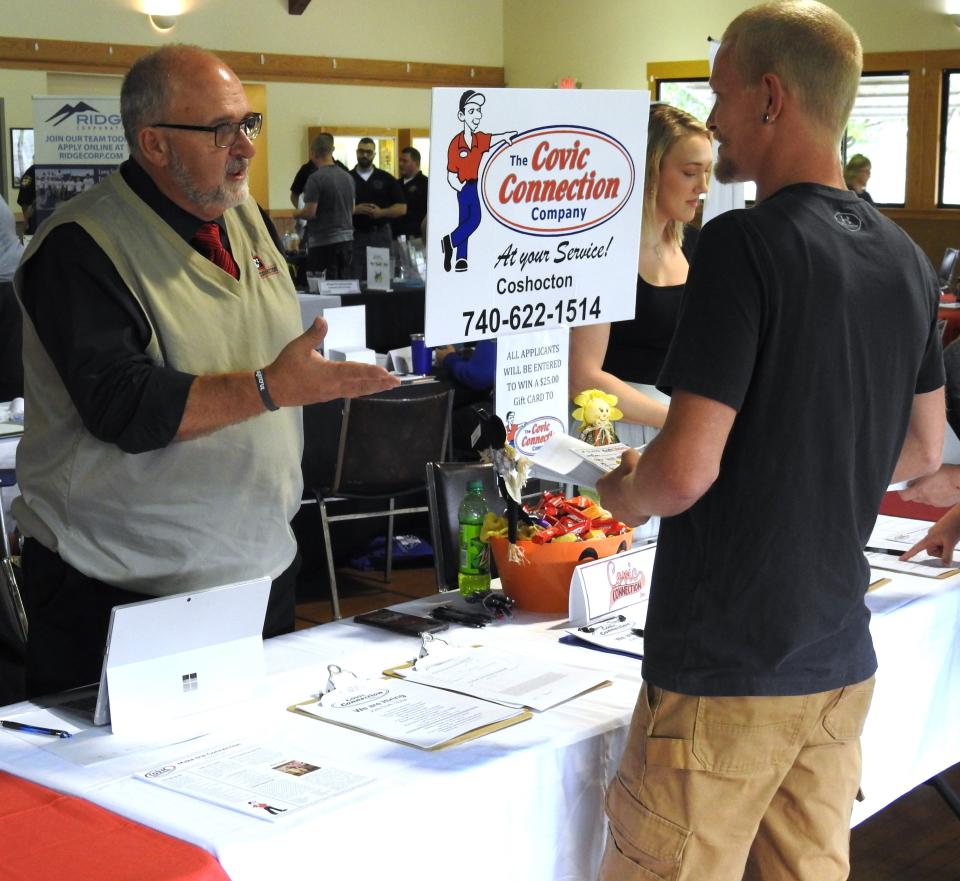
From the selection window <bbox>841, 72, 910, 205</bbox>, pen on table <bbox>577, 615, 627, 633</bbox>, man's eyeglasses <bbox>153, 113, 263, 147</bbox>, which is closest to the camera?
man's eyeglasses <bbox>153, 113, 263, 147</bbox>

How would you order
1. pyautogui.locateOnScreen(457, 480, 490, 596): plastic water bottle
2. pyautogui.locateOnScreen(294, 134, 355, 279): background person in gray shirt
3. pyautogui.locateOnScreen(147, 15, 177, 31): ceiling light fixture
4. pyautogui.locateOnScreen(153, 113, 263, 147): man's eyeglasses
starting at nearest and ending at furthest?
pyautogui.locateOnScreen(153, 113, 263, 147): man's eyeglasses
pyautogui.locateOnScreen(457, 480, 490, 596): plastic water bottle
pyautogui.locateOnScreen(294, 134, 355, 279): background person in gray shirt
pyautogui.locateOnScreen(147, 15, 177, 31): ceiling light fixture

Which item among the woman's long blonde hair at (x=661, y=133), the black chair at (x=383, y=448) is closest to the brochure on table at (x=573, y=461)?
the woman's long blonde hair at (x=661, y=133)

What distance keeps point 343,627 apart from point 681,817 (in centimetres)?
84

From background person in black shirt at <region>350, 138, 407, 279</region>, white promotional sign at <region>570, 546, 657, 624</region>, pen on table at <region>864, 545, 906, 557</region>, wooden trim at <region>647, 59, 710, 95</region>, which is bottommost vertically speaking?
pen on table at <region>864, 545, 906, 557</region>

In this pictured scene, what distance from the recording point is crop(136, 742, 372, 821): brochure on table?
1.42m

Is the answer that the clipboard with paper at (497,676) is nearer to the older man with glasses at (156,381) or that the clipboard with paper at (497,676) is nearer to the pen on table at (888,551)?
the older man with glasses at (156,381)

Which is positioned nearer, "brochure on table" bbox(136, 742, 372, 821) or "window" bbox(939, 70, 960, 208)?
"brochure on table" bbox(136, 742, 372, 821)

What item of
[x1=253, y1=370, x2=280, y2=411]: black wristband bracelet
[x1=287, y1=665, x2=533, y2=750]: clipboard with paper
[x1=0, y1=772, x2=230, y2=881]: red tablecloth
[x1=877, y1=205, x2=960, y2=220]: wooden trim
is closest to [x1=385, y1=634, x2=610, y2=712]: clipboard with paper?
[x1=287, y1=665, x2=533, y2=750]: clipboard with paper

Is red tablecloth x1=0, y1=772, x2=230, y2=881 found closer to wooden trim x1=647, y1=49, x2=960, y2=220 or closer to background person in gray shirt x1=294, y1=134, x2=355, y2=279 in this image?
background person in gray shirt x1=294, y1=134, x2=355, y2=279

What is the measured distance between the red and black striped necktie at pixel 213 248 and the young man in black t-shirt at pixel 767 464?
0.80 m

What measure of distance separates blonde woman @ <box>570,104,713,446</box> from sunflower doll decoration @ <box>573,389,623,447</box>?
375mm

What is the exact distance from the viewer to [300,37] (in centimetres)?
1286

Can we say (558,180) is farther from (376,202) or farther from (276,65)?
(276,65)

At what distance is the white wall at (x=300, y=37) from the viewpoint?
11227 mm
